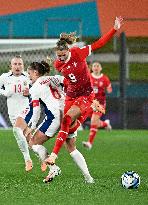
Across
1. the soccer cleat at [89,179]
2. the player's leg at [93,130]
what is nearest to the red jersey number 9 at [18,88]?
the soccer cleat at [89,179]

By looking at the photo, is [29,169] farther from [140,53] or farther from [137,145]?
[140,53]

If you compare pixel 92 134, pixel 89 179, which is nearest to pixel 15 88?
pixel 89 179

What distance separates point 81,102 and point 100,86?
10038 millimetres

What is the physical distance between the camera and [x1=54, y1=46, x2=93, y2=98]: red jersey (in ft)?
38.7

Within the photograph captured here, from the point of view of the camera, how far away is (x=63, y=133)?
37.4 feet

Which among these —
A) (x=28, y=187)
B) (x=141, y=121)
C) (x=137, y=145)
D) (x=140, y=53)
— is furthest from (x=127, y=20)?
(x=28, y=187)

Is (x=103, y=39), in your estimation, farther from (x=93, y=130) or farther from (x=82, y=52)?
(x=93, y=130)

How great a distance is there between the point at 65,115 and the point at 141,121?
14.1m

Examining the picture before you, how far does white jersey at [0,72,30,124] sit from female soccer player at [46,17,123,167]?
10.0 feet

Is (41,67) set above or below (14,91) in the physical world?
above

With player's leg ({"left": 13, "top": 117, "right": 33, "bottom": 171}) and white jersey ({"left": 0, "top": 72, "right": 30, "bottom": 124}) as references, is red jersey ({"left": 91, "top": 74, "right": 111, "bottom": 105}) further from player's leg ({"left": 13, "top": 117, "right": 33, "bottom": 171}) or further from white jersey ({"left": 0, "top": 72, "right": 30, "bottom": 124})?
player's leg ({"left": 13, "top": 117, "right": 33, "bottom": 171})

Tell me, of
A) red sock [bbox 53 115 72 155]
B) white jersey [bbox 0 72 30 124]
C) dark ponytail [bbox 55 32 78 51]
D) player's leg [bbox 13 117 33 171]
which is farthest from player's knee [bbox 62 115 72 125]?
white jersey [bbox 0 72 30 124]

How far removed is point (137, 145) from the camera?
19656 mm

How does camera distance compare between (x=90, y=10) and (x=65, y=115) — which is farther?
(x=90, y=10)
